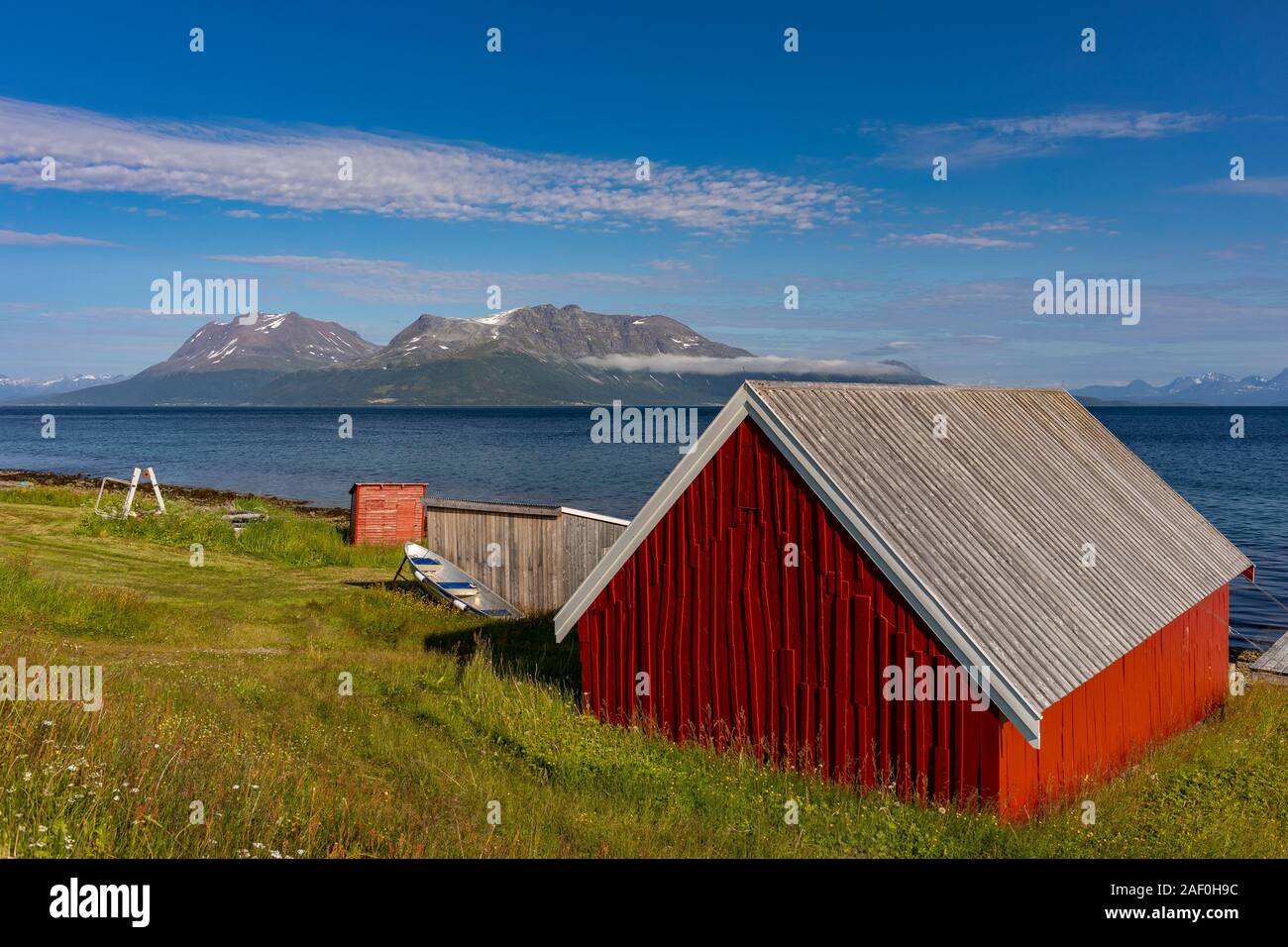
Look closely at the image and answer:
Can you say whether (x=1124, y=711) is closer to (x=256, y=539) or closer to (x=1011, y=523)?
(x=1011, y=523)

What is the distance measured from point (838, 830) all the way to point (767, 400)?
5489 millimetres

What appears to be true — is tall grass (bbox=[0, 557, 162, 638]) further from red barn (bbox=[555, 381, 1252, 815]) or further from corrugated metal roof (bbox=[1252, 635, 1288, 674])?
corrugated metal roof (bbox=[1252, 635, 1288, 674])

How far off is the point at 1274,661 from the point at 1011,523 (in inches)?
529

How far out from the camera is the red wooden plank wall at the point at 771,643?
456 inches

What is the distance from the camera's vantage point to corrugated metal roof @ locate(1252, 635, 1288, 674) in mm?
22031

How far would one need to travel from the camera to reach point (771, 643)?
13.0 metres

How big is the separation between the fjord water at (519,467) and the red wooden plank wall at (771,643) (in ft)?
70.7

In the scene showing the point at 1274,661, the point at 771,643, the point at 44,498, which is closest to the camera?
the point at 771,643

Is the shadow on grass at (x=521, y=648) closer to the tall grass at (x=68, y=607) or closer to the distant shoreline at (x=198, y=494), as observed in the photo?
the tall grass at (x=68, y=607)

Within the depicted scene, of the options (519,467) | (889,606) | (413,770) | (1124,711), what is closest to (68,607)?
(413,770)

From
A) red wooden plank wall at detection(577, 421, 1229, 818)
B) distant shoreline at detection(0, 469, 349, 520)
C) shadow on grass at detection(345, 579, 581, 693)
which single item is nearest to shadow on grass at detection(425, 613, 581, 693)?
shadow on grass at detection(345, 579, 581, 693)

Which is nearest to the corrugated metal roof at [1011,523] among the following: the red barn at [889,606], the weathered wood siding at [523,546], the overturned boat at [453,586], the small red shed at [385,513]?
the red barn at [889,606]

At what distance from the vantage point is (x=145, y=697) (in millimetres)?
13016
